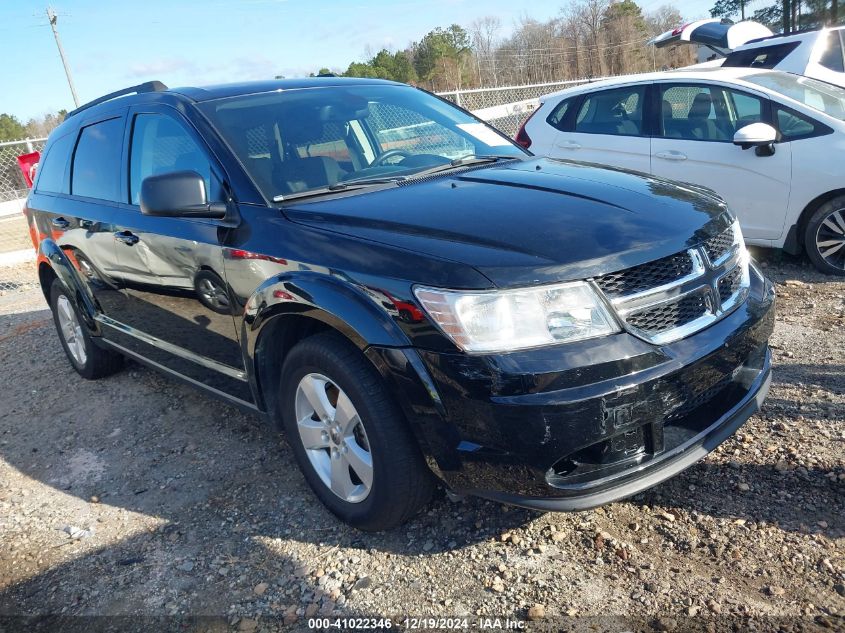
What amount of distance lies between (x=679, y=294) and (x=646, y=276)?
16 centimetres

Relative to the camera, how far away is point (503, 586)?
8.07 ft

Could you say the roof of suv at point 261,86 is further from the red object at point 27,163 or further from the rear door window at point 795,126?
the red object at point 27,163

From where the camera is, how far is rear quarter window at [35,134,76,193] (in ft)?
15.1

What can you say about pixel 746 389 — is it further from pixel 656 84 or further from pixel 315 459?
pixel 656 84

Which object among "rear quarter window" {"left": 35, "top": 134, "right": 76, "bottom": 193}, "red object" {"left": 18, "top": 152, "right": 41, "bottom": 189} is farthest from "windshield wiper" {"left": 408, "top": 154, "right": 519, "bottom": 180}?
"red object" {"left": 18, "top": 152, "right": 41, "bottom": 189}

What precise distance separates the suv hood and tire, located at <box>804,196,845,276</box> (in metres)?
2.89

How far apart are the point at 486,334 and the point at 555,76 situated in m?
43.1

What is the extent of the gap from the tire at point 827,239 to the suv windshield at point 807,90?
2.81 ft

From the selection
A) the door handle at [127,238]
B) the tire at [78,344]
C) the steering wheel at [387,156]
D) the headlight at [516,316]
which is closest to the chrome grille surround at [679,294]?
the headlight at [516,316]

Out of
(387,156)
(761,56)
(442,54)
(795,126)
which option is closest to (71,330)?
(387,156)

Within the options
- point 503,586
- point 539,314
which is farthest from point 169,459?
point 539,314

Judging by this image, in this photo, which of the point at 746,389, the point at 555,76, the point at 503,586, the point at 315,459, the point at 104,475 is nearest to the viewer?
the point at 503,586

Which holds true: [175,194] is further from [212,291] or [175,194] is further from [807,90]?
[807,90]

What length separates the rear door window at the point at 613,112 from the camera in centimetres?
631
